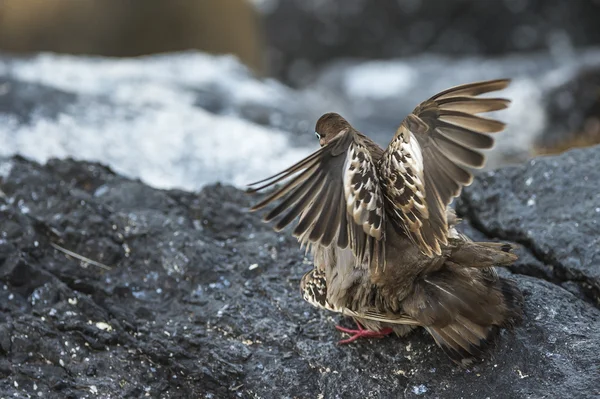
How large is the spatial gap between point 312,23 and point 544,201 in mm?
8086

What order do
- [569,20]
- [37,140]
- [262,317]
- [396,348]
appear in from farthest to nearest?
[569,20] → [37,140] → [262,317] → [396,348]

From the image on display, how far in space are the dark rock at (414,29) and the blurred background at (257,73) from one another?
0.02m

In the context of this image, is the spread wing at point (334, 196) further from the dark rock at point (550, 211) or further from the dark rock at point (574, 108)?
the dark rock at point (574, 108)

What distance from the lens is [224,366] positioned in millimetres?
3604

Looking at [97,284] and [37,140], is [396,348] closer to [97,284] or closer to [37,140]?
[97,284]

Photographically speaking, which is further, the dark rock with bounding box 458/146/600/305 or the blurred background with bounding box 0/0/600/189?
the blurred background with bounding box 0/0/600/189

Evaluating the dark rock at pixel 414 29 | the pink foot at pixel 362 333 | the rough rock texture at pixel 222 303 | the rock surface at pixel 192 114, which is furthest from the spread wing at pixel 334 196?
the dark rock at pixel 414 29

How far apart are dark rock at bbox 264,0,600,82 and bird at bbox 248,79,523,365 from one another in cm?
815

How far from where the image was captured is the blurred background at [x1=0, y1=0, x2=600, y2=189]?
230 inches

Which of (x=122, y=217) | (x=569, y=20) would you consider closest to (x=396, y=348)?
(x=122, y=217)

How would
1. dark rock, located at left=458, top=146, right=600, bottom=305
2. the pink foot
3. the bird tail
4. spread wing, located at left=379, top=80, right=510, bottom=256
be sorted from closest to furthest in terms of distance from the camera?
1. spread wing, located at left=379, top=80, right=510, bottom=256
2. the bird tail
3. the pink foot
4. dark rock, located at left=458, top=146, right=600, bottom=305

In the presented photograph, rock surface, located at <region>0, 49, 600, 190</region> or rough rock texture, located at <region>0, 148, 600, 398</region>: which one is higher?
rock surface, located at <region>0, 49, 600, 190</region>

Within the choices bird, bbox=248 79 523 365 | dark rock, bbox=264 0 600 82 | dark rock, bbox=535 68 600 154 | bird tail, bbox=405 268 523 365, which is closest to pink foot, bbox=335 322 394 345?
bird, bbox=248 79 523 365

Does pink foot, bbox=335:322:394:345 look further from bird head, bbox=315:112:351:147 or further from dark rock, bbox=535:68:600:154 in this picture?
dark rock, bbox=535:68:600:154
